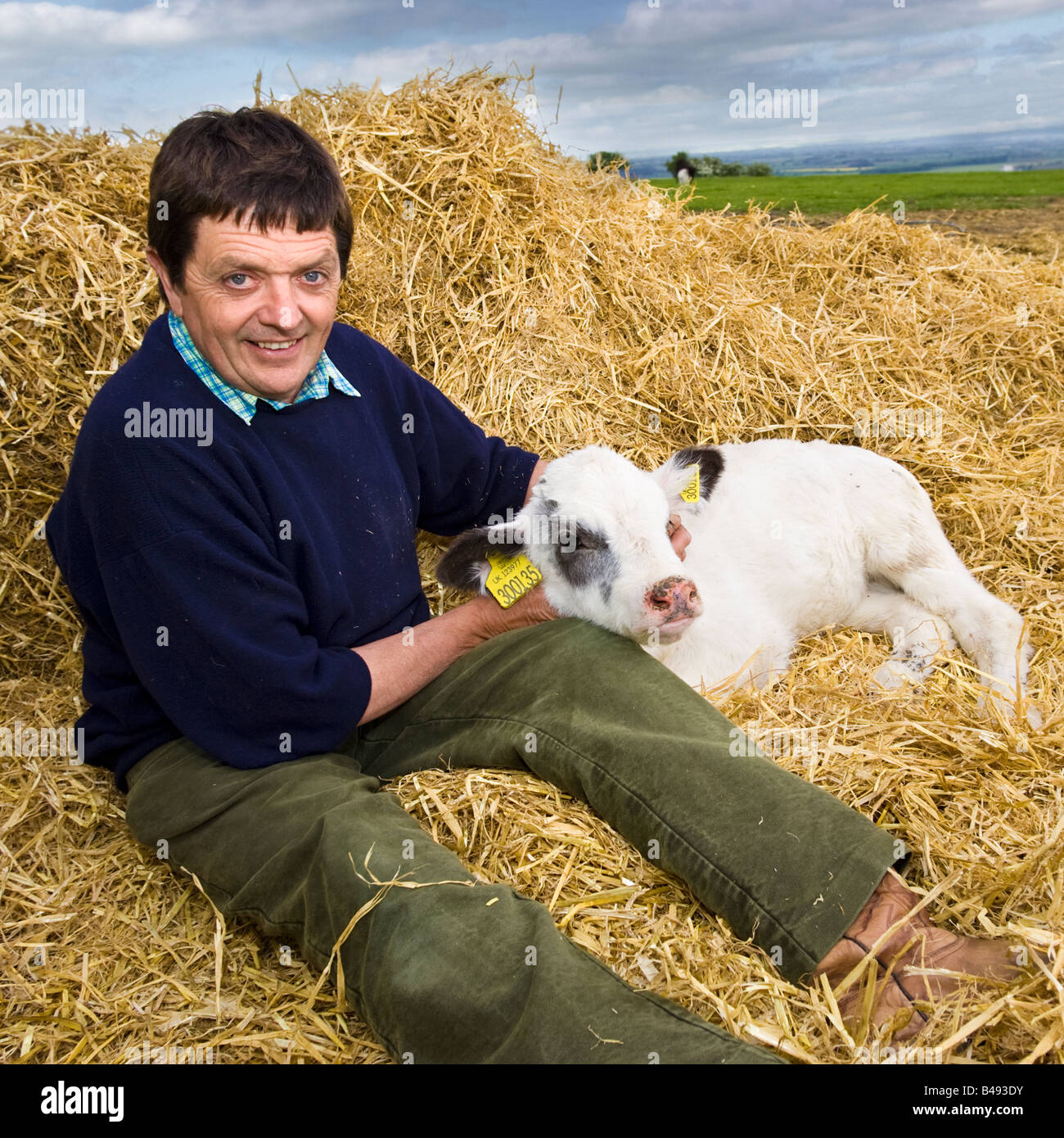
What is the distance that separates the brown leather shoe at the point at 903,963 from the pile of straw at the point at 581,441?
0.08 meters

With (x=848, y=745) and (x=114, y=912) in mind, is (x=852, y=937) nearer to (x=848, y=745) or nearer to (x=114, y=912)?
(x=848, y=745)

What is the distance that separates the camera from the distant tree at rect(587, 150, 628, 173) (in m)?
6.87

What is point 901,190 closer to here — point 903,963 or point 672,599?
point 672,599

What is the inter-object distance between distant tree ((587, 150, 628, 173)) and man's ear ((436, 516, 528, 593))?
3869 millimetres

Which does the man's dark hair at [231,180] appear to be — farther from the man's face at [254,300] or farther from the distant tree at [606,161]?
the distant tree at [606,161]

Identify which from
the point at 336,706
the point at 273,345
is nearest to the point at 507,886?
the point at 336,706

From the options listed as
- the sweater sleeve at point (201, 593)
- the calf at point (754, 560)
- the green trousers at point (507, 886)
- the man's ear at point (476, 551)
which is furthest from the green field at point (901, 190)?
the sweater sleeve at point (201, 593)

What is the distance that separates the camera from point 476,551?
152 inches

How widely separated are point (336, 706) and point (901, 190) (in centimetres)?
1640

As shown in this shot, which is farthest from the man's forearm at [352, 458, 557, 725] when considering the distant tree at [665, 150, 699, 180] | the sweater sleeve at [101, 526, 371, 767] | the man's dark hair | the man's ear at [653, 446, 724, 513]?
the distant tree at [665, 150, 699, 180]

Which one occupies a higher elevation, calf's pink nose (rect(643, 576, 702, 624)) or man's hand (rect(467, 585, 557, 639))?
calf's pink nose (rect(643, 576, 702, 624))

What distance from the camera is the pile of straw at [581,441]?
2797 mm

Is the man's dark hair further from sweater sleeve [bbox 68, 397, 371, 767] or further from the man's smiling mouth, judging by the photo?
sweater sleeve [bbox 68, 397, 371, 767]
